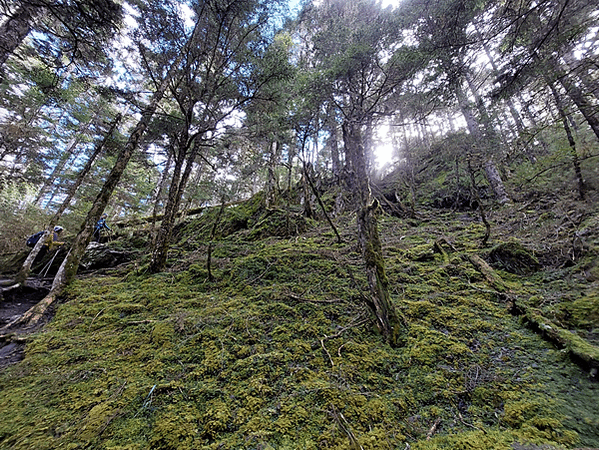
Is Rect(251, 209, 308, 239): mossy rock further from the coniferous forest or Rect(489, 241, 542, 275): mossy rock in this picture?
Rect(489, 241, 542, 275): mossy rock

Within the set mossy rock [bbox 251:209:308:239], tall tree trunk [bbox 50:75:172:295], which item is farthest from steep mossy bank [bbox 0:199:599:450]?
mossy rock [bbox 251:209:308:239]

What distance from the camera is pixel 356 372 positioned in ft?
8.92

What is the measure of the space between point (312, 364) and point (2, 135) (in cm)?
1739

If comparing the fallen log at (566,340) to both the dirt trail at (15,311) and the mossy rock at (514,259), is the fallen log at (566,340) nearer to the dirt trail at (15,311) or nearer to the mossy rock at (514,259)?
the mossy rock at (514,259)

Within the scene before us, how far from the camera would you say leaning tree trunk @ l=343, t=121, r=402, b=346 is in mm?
3294

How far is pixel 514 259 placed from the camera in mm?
4680

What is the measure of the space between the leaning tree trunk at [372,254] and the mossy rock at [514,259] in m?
3.02

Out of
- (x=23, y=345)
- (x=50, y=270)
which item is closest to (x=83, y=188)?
(x=50, y=270)

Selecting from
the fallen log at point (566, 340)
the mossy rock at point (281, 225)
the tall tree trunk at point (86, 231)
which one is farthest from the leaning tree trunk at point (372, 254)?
the tall tree trunk at point (86, 231)

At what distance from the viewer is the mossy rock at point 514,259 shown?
4.46 meters

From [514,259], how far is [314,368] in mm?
4651

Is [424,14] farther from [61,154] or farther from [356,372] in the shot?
[61,154]

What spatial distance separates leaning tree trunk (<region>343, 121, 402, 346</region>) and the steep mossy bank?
10.5 inches

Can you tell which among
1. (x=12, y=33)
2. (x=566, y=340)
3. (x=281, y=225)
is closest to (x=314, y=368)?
(x=566, y=340)
